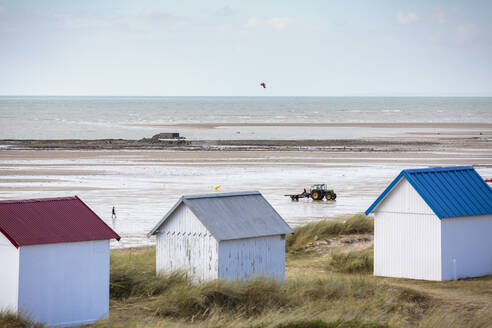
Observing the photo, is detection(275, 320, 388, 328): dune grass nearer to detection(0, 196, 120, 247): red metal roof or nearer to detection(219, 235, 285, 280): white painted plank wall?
detection(0, 196, 120, 247): red metal roof

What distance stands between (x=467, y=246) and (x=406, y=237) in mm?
1500

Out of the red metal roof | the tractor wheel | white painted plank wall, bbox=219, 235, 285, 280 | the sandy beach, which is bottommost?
white painted plank wall, bbox=219, 235, 285, 280

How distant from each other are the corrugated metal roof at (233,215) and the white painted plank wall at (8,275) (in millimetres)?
4806

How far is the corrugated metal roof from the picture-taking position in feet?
62.3

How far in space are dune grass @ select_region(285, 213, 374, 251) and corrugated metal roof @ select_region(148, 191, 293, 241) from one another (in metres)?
7.74

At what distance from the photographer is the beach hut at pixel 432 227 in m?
21.4

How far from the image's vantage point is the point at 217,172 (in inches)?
2126

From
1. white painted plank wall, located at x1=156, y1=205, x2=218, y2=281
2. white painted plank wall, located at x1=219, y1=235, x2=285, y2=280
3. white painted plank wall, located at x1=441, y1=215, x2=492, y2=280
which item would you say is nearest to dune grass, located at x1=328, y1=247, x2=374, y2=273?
white painted plank wall, located at x1=441, y1=215, x2=492, y2=280

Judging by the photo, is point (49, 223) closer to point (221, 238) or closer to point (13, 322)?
point (13, 322)

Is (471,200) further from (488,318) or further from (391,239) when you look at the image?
(488,318)

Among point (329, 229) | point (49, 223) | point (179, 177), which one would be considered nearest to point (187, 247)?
point (49, 223)

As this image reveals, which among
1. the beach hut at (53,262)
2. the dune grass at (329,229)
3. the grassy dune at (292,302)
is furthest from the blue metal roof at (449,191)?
the beach hut at (53,262)

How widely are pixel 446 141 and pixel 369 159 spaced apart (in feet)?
84.2

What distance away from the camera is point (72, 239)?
51.5 ft
